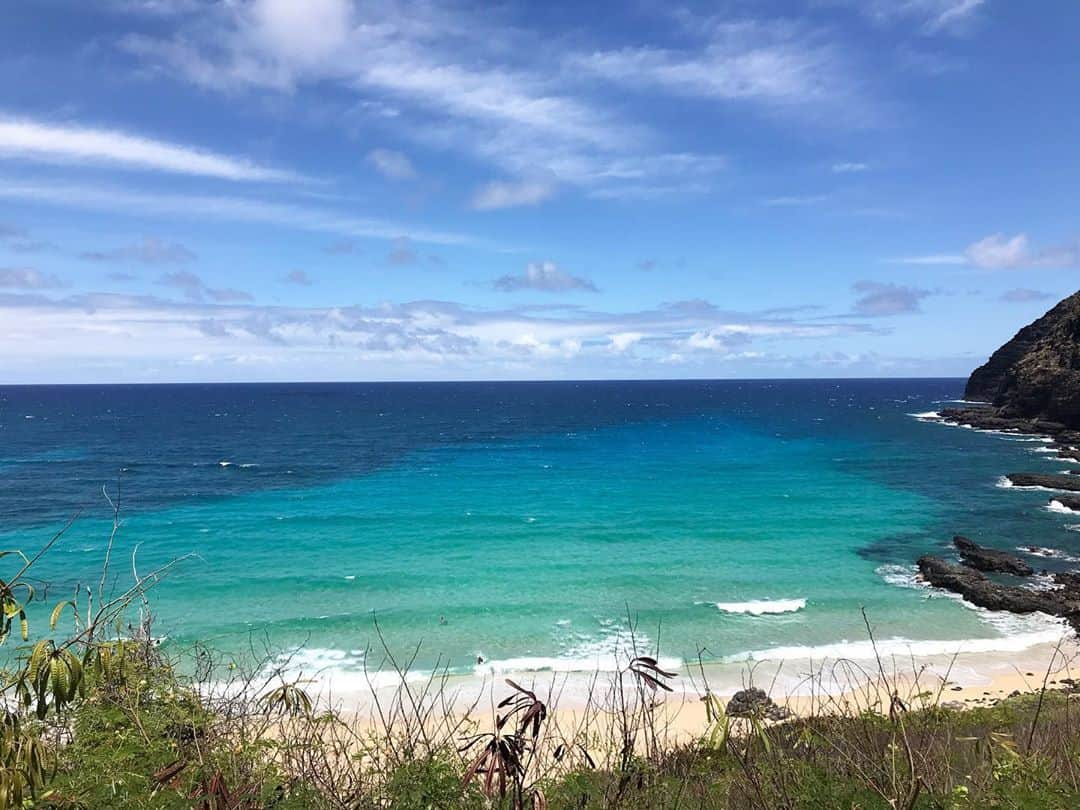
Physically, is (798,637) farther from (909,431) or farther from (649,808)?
(909,431)

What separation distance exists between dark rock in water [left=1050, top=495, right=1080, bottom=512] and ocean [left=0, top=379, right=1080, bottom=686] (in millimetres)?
1418

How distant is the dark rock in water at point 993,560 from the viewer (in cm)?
3177

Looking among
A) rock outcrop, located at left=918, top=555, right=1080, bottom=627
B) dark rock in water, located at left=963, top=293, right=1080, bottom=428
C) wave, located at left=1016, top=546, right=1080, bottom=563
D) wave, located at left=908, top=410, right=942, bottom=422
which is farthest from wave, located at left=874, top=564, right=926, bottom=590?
wave, located at left=908, top=410, right=942, bottom=422

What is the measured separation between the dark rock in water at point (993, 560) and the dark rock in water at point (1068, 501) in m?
14.1

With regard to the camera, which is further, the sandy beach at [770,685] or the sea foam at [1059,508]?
the sea foam at [1059,508]

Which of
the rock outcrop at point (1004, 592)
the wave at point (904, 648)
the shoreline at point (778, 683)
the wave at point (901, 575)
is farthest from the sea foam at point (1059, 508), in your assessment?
the shoreline at point (778, 683)

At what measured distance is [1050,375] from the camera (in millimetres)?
78188

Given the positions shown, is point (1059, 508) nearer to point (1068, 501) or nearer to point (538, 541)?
point (1068, 501)

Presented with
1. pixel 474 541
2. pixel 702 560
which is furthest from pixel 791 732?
pixel 474 541

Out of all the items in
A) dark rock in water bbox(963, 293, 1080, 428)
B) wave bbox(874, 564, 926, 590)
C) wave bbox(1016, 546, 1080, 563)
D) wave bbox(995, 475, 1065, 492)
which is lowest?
wave bbox(874, 564, 926, 590)

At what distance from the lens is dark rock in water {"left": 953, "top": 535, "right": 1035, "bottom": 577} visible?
1251 inches

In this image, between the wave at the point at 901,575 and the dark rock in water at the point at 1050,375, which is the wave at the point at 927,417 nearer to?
the dark rock in water at the point at 1050,375

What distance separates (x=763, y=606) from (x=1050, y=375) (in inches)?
2825

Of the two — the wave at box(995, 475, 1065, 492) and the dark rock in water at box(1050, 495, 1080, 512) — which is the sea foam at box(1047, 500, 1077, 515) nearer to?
the dark rock in water at box(1050, 495, 1080, 512)
